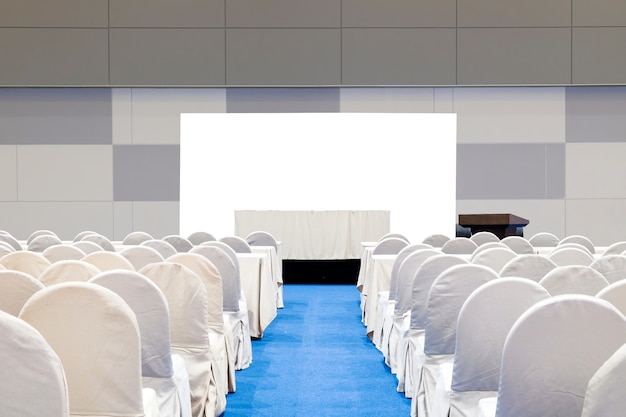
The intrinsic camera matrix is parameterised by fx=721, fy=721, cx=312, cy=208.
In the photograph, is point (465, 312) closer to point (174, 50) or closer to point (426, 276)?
point (426, 276)

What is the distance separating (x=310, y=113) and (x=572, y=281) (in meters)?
9.37

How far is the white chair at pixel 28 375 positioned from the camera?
5.77 feet

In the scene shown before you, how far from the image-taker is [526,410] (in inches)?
89.0

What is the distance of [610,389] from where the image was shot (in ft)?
5.54

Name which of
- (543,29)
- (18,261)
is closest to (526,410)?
(18,261)

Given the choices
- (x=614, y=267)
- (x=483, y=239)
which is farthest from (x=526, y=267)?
(x=483, y=239)

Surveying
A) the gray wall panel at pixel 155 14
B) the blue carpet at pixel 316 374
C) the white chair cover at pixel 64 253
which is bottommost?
the blue carpet at pixel 316 374

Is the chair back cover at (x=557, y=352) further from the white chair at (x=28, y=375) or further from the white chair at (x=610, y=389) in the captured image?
the white chair at (x=28, y=375)

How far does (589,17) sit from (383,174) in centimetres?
437

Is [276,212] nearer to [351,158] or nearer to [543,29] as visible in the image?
[351,158]

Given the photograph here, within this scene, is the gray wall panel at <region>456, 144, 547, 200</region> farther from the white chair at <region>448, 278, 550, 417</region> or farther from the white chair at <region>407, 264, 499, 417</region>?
the white chair at <region>448, 278, 550, 417</region>

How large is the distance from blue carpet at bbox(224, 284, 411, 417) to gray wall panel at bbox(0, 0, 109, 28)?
278 inches

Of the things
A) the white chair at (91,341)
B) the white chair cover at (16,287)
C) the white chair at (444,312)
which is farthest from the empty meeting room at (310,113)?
the white chair at (91,341)

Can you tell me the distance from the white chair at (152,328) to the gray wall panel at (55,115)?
10031mm
